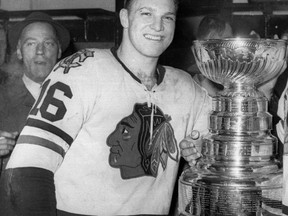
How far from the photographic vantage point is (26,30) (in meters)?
0.80

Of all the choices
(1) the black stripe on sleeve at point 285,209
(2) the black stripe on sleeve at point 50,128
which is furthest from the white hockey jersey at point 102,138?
(1) the black stripe on sleeve at point 285,209

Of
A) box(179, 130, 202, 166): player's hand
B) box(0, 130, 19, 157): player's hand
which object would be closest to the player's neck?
box(179, 130, 202, 166): player's hand

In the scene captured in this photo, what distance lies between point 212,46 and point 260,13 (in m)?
0.21

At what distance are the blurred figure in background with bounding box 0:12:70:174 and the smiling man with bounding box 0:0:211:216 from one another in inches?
1.4

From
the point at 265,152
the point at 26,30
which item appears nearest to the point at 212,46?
the point at 265,152

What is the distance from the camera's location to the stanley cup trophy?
24.1 inches

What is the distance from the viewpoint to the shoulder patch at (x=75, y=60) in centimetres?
77

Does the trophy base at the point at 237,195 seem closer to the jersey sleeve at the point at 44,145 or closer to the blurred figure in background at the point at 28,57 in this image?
the jersey sleeve at the point at 44,145

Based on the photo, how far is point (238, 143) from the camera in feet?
2.06

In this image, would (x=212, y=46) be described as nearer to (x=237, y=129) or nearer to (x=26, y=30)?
(x=237, y=129)

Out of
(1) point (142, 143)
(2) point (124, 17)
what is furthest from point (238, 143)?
(2) point (124, 17)

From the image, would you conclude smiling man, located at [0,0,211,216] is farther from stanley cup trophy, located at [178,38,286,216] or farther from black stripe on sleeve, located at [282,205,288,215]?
black stripe on sleeve, located at [282,205,288,215]

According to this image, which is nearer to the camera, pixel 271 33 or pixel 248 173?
pixel 248 173

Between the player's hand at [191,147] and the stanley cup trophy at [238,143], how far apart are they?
102 millimetres
